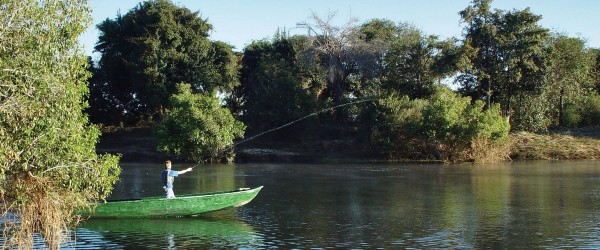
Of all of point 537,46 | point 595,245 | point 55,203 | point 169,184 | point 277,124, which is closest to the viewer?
point 55,203

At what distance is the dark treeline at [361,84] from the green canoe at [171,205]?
2944 cm

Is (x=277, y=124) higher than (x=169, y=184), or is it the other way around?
(x=277, y=124)

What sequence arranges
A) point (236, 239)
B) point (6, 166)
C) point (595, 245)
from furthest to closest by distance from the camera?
point (236, 239), point (595, 245), point (6, 166)

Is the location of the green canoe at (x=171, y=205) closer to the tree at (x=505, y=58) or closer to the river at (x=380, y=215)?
the river at (x=380, y=215)

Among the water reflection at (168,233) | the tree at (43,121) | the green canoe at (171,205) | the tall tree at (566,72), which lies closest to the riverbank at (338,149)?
the tall tree at (566,72)

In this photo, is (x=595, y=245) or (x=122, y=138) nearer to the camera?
(x=595, y=245)

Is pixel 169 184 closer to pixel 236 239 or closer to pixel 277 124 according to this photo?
pixel 236 239

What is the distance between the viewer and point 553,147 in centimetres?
5459

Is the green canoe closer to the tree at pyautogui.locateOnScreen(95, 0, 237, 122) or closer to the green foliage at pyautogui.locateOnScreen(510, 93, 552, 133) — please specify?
the tree at pyautogui.locateOnScreen(95, 0, 237, 122)

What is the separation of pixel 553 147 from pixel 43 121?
4822 cm

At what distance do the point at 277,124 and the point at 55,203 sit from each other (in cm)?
4753

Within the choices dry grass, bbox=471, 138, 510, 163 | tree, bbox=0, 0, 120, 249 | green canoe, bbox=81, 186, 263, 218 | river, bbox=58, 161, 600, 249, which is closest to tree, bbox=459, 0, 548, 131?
dry grass, bbox=471, 138, 510, 163

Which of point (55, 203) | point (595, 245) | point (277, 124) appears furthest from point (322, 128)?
point (55, 203)

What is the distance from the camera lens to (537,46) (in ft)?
184
